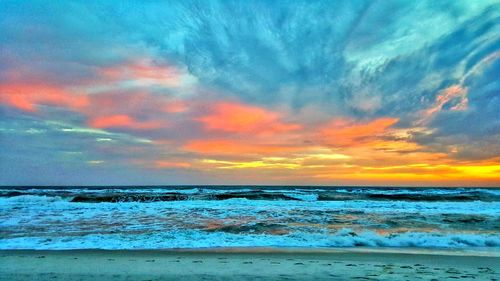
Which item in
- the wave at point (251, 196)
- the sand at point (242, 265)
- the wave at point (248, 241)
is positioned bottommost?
the sand at point (242, 265)

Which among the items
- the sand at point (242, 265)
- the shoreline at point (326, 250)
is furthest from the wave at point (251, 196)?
the sand at point (242, 265)

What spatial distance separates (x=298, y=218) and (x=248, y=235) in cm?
569

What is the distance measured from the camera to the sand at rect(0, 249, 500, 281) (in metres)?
6.74

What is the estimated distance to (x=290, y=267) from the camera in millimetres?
7539

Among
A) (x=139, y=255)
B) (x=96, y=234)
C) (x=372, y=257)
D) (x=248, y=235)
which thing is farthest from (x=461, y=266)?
(x=96, y=234)

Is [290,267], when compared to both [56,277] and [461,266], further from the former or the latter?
[56,277]

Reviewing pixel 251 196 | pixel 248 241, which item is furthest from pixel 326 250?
pixel 251 196

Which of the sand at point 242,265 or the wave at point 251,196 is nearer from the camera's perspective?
the sand at point 242,265

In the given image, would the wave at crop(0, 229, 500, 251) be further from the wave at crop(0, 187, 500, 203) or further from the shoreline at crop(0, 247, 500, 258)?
the wave at crop(0, 187, 500, 203)

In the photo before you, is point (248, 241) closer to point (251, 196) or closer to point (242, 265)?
point (242, 265)

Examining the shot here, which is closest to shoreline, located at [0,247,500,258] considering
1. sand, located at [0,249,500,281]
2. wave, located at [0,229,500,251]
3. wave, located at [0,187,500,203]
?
sand, located at [0,249,500,281]

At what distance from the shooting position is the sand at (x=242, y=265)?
674cm

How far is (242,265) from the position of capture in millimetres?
7707

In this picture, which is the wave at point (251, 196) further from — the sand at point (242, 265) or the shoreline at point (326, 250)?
the sand at point (242, 265)
